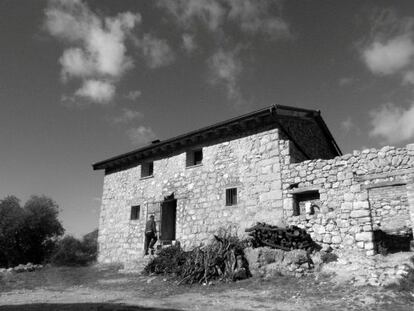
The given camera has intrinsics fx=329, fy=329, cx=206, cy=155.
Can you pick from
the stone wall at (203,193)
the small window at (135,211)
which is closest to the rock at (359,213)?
the stone wall at (203,193)

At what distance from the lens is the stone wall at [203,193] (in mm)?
12945

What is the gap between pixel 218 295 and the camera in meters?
8.30

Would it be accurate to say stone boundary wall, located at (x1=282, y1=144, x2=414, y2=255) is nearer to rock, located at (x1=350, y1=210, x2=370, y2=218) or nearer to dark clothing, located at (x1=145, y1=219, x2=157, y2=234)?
rock, located at (x1=350, y1=210, x2=370, y2=218)

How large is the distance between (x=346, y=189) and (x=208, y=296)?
6074 millimetres

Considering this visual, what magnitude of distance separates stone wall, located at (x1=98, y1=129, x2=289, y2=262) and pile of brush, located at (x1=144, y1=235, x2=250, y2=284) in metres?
2.04

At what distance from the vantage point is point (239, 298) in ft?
25.4

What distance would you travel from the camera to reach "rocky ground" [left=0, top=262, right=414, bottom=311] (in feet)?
22.2

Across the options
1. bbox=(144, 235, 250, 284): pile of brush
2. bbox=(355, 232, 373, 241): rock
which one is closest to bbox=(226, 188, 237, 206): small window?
bbox=(144, 235, 250, 284): pile of brush

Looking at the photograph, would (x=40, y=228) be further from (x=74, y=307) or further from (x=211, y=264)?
(x=74, y=307)

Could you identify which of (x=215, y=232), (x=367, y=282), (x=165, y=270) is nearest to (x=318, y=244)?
(x=367, y=282)

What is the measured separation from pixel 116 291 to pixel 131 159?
9.61 metres

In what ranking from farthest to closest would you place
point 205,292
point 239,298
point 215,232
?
point 215,232
point 205,292
point 239,298

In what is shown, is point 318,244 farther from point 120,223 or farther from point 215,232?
point 120,223

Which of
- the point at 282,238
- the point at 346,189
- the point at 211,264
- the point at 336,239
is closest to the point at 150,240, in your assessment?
the point at 211,264
